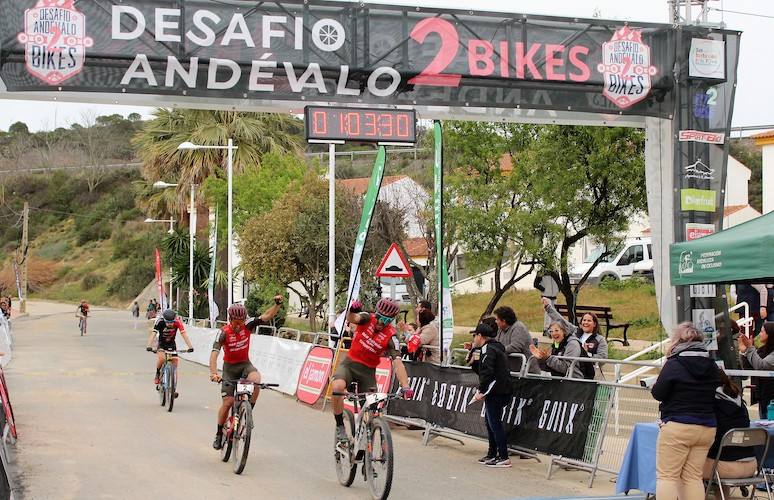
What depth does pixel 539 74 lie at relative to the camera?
15.1 meters

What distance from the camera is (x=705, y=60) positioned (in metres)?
15.4

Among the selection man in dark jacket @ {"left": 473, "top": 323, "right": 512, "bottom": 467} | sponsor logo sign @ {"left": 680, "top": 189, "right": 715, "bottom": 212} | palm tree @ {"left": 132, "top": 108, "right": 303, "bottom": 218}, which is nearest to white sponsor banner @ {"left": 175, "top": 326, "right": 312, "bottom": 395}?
sponsor logo sign @ {"left": 680, "top": 189, "right": 715, "bottom": 212}

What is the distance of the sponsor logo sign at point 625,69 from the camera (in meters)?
15.3

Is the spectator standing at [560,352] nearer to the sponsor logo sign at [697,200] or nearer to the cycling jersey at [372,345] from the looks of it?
the cycling jersey at [372,345]

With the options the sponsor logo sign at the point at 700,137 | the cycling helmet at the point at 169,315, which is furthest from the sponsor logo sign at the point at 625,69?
the cycling helmet at the point at 169,315

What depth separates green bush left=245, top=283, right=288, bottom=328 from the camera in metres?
34.9

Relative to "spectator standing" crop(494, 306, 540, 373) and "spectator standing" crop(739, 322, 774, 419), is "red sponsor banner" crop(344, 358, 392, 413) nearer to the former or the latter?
"spectator standing" crop(494, 306, 540, 373)

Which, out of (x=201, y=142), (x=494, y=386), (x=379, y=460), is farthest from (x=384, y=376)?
(x=201, y=142)

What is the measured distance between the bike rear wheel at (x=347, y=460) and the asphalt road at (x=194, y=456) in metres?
0.12

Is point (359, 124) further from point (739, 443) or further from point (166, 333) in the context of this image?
point (739, 443)

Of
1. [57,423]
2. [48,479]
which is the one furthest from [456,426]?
[57,423]

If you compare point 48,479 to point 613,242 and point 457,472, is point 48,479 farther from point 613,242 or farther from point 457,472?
point 613,242

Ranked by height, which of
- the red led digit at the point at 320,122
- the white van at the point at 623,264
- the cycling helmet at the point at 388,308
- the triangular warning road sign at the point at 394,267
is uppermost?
the red led digit at the point at 320,122

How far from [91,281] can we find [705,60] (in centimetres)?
9111
